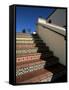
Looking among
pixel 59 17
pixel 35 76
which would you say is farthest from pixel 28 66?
pixel 59 17

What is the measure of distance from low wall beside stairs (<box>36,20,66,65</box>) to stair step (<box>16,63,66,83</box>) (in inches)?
3.3

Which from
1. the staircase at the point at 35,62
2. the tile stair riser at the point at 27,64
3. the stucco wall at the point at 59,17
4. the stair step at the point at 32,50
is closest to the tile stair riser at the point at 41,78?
the staircase at the point at 35,62

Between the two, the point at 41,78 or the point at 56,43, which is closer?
the point at 41,78

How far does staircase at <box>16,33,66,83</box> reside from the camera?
9.01 ft

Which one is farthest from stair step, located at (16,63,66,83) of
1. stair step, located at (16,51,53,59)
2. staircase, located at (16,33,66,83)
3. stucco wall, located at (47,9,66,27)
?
stucco wall, located at (47,9,66,27)

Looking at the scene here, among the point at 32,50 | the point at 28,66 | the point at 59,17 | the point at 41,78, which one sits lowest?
the point at 41,78

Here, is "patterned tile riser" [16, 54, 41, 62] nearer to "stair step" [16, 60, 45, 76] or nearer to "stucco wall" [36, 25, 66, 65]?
"stair step" [16, 60, 45, 76]

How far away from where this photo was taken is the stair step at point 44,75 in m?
2.76

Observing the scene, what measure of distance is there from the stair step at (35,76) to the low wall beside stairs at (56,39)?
21cm

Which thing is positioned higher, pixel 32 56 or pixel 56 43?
pixel 56 43

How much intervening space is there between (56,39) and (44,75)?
399 mm

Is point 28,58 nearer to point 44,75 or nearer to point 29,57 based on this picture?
point 29,57

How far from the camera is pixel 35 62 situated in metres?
2.86
